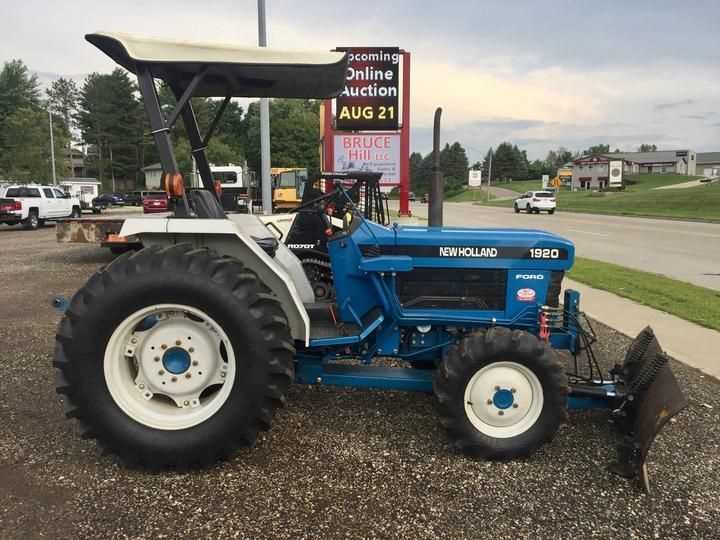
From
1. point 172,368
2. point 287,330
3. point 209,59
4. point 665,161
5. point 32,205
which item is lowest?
point 172,368

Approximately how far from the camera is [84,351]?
2.89 metres

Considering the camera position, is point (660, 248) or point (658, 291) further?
point (660, 248)

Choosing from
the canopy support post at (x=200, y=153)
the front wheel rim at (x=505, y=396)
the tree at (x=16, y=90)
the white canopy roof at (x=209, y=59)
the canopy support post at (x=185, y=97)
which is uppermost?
the tree at (x=16, y=90)

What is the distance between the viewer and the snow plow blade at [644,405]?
2.81 metres

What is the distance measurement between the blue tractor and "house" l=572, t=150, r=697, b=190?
4119 inches

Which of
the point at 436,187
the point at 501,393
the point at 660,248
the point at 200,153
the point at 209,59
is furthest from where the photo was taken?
the point at 660,248

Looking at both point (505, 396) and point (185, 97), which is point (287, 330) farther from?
point (185, 97)

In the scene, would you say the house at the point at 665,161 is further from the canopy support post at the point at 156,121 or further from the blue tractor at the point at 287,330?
the canopy support post at the point at 156,121

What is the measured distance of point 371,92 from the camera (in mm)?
11773

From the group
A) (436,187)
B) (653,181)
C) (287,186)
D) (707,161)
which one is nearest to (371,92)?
(436,187)

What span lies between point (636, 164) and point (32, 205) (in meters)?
126

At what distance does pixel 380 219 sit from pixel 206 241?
5194 mm

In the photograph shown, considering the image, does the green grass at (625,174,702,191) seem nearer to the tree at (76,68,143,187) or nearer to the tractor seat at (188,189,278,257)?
the tree at (76,68,143,187)

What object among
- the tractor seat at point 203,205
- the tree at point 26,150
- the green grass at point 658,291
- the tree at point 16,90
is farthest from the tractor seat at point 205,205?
the tree at point 16,90
